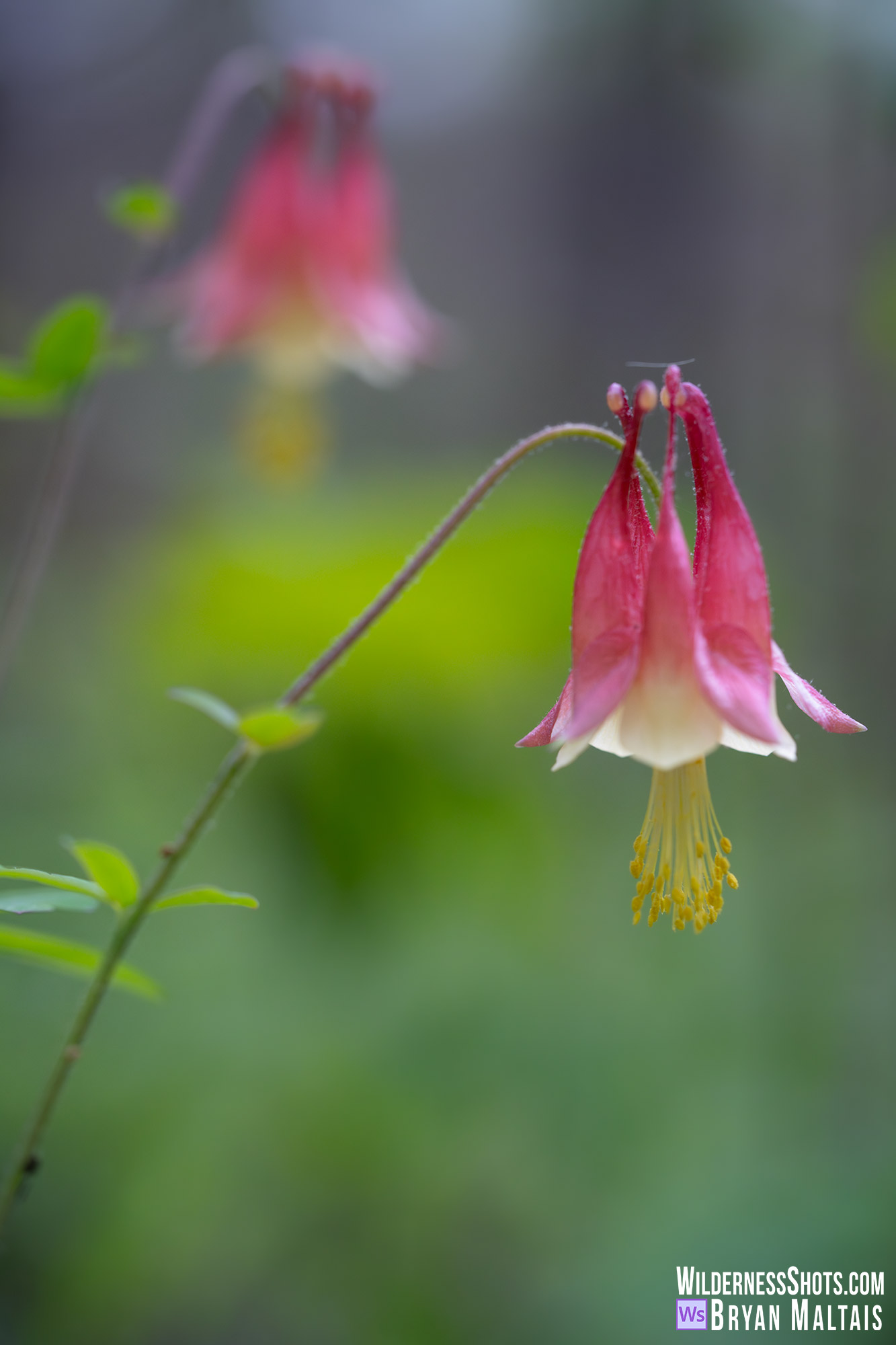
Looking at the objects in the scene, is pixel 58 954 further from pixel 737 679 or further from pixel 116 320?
pixel 116 320

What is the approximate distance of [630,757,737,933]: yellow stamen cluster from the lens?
2.36ft

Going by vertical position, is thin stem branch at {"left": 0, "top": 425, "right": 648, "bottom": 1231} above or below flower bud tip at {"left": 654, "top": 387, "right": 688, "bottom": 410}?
below

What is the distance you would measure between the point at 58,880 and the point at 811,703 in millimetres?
454

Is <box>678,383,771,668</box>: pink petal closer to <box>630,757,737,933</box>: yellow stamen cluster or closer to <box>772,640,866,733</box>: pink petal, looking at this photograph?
<box>772,640,866,733</box>: pink petal

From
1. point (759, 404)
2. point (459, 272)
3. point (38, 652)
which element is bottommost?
point (38, 652)

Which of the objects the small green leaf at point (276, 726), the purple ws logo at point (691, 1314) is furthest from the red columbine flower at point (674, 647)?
the purple ws logo at point (691, 1314)

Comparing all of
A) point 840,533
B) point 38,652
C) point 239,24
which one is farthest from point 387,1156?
point 239,24

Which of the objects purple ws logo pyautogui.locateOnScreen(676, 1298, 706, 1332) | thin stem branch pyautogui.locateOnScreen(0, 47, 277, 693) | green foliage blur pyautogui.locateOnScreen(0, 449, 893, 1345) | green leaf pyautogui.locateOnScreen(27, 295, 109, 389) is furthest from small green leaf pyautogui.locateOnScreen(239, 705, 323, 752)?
green foliage blur pyautogui.locateOnScreen(0, 449, 893, 1345)

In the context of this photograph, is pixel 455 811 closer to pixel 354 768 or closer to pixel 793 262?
pixel 354 768

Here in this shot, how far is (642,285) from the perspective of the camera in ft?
16.2

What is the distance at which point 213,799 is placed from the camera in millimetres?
625

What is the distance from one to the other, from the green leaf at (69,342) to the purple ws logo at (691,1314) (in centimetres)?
127

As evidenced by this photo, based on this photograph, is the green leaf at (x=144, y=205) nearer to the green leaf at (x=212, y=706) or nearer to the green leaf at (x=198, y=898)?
the green leaf at (x=212, y=706)

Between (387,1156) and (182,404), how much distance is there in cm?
416
